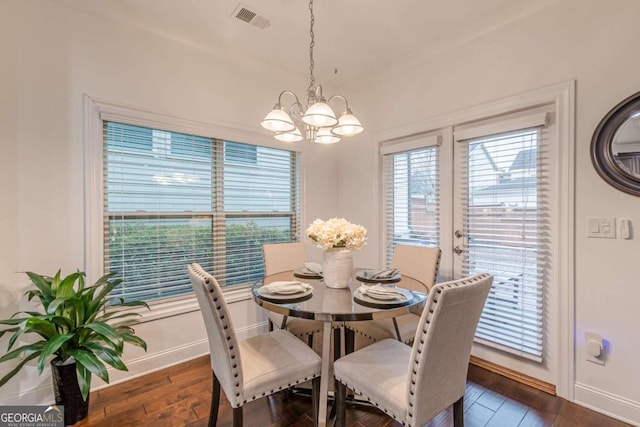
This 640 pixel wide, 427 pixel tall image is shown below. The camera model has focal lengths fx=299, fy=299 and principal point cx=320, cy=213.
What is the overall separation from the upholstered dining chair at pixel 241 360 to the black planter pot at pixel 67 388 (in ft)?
3.08

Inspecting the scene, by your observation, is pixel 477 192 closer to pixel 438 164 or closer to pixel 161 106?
pixel 438 164

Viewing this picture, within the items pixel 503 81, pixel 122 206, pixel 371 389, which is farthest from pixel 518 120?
pixel 122 206

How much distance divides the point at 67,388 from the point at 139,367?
57cm

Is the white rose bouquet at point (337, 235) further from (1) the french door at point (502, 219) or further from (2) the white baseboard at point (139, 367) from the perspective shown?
(2) the white baseboard at point (139, 367)

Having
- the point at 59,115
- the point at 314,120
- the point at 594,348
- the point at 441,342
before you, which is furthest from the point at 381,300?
the point at 59,115

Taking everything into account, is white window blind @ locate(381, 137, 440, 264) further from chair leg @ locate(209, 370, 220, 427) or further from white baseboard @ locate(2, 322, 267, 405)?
chair leg @ locate(209, 370, 220, 427)

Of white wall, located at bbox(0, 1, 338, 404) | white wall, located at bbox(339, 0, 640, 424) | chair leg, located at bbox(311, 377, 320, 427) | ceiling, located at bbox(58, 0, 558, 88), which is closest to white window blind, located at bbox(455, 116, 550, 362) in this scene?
white wall, located at bbox(339, 0, 640, 424)

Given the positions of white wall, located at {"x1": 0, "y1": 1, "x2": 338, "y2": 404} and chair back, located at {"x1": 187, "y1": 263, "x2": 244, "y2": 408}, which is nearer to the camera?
chair back, located at {"x1": 187, "y1": 263, "x2": 244, "y2": 408}

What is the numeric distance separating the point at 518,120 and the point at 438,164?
2.36ft

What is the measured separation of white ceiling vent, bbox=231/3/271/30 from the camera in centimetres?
226

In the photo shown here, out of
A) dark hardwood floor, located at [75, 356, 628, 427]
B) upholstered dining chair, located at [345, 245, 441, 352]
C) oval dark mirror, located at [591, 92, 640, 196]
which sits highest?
oval dark mirror, located at [591, 92, 640, 196]

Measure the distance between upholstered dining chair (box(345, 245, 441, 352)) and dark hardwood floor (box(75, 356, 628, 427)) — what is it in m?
0.46

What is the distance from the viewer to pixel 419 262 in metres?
2.49

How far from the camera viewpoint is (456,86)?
2631 millimetres
